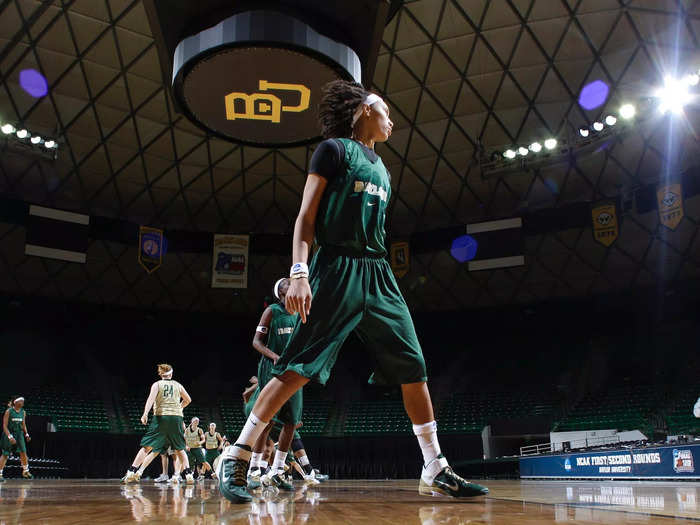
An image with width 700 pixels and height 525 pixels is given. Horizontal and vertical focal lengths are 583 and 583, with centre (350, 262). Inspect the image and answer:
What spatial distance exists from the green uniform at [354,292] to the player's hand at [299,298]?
11 cm

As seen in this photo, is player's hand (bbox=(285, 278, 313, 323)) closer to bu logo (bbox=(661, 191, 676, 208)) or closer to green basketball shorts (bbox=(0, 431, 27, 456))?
green basketball shorts (bbox=(0, 431, 27, 456))

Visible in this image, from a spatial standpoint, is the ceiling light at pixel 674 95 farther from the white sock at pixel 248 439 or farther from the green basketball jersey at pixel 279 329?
the white sock at pixel 248 439

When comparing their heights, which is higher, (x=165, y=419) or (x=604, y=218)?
(x=604, y=218)

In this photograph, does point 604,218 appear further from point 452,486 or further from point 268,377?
point 452,486

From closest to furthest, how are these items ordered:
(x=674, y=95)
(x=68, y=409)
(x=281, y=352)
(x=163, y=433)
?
(x=281, y=352), (x=163, y=433), (x=674, y=95), (x=68, y=409)

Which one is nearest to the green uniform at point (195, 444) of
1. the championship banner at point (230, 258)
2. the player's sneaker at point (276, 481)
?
the championship banner at point (230, 258)

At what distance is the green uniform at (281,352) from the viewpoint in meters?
6.63

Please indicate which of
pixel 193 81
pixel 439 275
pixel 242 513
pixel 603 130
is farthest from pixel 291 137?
pixel 439 275

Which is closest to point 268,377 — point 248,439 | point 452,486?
point 248,439

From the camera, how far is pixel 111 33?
17.2m

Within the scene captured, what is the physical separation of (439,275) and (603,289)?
7486mm

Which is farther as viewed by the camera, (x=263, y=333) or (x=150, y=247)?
(x=150, y=247)

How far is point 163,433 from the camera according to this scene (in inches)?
376

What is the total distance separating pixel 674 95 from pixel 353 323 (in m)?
17.9
